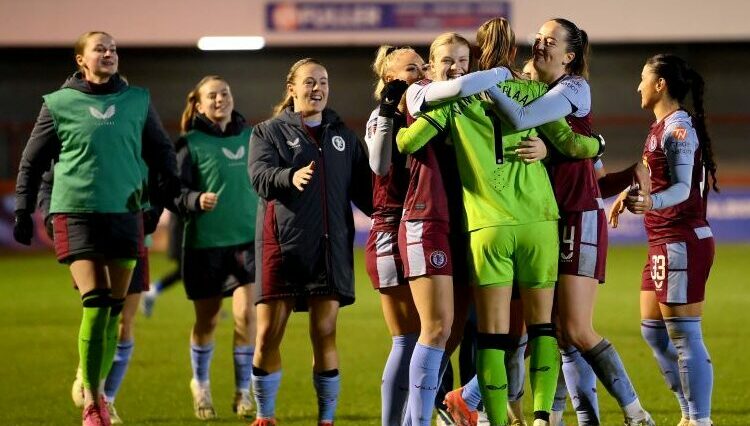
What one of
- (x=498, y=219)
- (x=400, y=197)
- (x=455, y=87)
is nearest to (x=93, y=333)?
(x=400, y=197)

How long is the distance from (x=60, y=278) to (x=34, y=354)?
6.63m

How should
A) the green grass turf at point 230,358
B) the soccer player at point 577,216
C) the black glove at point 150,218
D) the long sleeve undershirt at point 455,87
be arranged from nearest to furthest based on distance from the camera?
1. the long sleeve undershirt at point 455,87
2. the soccer player at point 577,216
3. the black glove at point 150,218
4. the green grass turf at point 230,358

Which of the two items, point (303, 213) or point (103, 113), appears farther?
point (103, 113)

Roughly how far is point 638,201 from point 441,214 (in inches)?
37.8

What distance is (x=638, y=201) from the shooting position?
5855 mm

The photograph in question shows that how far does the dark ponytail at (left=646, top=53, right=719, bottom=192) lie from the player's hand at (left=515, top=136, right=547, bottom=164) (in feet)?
3.86

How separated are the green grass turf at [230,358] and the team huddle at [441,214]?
47 cm

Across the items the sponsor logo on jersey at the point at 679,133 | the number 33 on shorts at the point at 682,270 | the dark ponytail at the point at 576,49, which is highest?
the dark ponytail at the point at 576,49

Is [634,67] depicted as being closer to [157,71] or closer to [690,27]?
[690,27]

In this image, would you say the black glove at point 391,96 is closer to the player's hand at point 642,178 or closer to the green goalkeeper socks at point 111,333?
the player's hand at point 642,178

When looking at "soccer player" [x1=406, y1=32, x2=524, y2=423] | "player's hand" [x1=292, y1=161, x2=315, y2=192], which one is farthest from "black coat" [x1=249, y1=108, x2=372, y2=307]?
"soccer player" [x1=406, y1=32, x2=524, y2=423]

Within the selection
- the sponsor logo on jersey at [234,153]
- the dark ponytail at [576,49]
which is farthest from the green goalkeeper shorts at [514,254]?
the sponsor logo on jersey at [234,153]

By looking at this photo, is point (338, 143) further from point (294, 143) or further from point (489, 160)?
point (489, 160)

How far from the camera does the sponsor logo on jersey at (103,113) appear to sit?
664 cm
